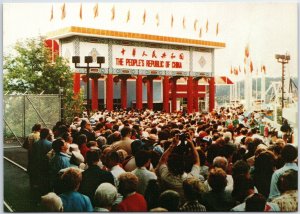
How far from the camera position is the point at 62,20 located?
4906 mm

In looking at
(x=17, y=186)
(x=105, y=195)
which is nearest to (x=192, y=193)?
(x=105, y=195)

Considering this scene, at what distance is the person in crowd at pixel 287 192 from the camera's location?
3156 millimetres

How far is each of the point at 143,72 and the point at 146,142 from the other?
3.70 metres

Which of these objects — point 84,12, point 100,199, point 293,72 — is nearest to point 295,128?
point 293,72

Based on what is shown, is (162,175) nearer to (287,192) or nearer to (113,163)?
(113,163)

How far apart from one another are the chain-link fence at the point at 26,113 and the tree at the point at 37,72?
0.14 m

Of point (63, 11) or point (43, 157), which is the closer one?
point (43, 157)

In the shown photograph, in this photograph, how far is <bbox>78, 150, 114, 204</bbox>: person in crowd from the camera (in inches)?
125

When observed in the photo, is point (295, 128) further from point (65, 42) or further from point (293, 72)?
point (65, 42)

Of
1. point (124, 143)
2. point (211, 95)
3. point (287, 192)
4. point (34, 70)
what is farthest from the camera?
point (211, 95)

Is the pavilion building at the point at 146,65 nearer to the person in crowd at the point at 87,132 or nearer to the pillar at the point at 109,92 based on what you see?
the pillar at the point at 109,92

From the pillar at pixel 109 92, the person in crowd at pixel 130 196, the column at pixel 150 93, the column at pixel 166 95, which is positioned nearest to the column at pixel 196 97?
the column at pixel 166 95

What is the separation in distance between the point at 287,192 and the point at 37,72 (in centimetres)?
424

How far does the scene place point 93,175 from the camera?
325 cm
